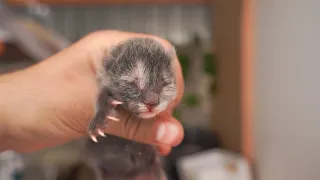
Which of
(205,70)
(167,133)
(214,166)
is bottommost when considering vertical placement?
(214,166)

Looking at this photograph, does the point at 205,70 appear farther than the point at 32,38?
Yes

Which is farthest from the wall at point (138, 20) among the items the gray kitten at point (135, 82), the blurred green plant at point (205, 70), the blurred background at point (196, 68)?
the gray kitten at point (135, 82)

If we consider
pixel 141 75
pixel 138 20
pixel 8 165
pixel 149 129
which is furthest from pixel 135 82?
pixel 138 20

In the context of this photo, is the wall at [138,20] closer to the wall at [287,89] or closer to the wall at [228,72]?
the wall at [228,72]

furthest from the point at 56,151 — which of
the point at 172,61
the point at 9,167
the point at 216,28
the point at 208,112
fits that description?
the point at 172,61

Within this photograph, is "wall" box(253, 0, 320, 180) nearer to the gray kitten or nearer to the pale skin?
the pale skin

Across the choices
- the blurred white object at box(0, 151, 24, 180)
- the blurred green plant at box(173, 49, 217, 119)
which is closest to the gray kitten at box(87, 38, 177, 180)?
the blurred white object at box(0, 151, 24, 180)

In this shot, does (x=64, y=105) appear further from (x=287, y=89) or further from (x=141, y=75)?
(x=287, y=89)
